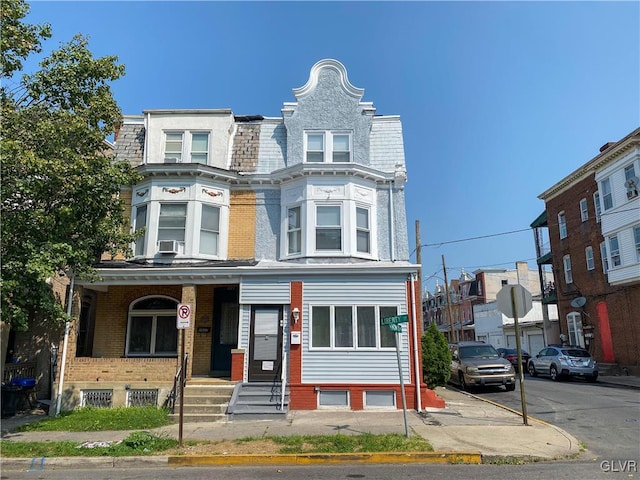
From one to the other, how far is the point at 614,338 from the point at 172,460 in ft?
88.2

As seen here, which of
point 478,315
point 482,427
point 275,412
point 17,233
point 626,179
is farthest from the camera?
point 478,315

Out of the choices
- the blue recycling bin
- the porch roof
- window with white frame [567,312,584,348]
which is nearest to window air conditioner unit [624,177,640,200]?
window with white frame [567,312,584,348]

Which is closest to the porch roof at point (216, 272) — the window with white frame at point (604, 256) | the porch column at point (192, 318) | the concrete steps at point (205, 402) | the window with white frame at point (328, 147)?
the porch column at point (192, 318)

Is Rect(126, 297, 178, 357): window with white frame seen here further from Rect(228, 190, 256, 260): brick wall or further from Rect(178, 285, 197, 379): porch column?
Rect(228, 190, 256, 260): brick wall

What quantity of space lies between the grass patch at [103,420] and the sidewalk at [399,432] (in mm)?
360

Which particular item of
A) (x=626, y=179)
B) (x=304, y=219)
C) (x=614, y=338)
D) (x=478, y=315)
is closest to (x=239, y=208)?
(x=304, y=219)

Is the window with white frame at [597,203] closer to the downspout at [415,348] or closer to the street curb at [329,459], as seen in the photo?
the downspout at [415,348]

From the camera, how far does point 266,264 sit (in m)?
14.7

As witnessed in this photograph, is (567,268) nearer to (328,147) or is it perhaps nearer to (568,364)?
(568,364)

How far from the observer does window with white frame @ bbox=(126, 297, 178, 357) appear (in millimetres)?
15164

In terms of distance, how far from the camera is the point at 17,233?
31.9 feet

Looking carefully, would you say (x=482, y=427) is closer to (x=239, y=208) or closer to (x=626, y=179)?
(x=239, y=208)

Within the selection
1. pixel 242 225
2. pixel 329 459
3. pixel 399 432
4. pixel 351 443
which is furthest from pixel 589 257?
pixel 329 459

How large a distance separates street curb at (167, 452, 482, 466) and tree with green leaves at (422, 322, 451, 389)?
6347mm
